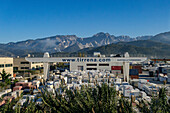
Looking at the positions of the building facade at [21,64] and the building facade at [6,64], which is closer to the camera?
the building facade at [6,64]

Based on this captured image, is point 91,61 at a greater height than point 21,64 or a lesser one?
greater

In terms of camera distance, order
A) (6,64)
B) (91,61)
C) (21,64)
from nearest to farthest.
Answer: (91,61) < (6,64) < (21,64)

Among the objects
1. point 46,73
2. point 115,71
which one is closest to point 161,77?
point 115,71

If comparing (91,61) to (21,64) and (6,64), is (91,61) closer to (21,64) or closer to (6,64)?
(6,64)

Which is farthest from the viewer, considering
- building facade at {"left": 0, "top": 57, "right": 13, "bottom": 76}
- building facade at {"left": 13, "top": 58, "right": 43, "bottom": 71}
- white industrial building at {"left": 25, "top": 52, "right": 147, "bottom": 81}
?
building facade at {"left": 13, "top": 58, "right": 43, "bottom": 71}

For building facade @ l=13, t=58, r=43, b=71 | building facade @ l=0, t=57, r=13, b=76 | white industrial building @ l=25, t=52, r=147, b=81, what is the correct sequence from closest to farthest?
white industrial building @ l=25, t=52, r=147, b=81, building facade @ l=0, t=57, r=13, b=76, building facade @ l=13, t=58, r=43, b=71

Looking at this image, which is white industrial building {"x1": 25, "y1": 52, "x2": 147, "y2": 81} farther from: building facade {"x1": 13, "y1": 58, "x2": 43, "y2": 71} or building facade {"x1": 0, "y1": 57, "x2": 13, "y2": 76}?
building facade {"x1": 13, "y1": 58, "x2": 43, "y2": 71}

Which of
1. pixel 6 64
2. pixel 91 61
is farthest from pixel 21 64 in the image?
pixel 91 61

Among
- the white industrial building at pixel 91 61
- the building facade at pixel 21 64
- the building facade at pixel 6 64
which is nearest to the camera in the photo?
the white industrial building at pixel 91 61

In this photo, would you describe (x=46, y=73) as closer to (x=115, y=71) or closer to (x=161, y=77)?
(x=115, y=71)

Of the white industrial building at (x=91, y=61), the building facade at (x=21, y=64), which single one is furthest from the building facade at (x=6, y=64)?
the building facade at (x=21, y=64)

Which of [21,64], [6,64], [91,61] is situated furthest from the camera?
[21,64]

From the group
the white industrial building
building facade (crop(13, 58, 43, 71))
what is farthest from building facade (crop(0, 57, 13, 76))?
building facade (crop(13, 58, 43, 71))

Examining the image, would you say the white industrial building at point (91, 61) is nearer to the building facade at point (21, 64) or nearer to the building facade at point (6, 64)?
the building facade at point (6, 64)
